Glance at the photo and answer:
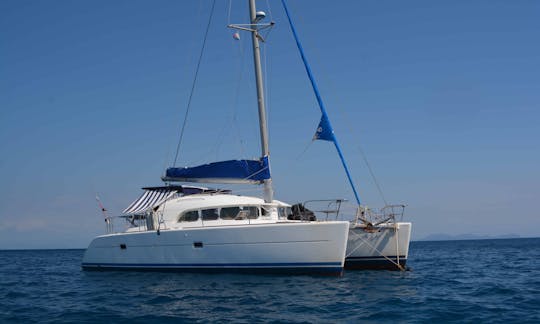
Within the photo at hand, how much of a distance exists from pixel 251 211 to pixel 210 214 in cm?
139

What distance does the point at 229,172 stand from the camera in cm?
1584

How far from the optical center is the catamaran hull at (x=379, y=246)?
49.9 feet

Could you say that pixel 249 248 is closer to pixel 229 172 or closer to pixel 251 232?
pixel 251 232

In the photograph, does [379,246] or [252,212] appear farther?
[379,246]

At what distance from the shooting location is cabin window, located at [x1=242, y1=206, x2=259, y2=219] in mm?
15016

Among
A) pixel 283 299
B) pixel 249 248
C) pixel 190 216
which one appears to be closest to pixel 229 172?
pixel 190 216

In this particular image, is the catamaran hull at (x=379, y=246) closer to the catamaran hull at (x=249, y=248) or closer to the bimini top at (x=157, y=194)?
the catamaran hull at (x=249, y=248)

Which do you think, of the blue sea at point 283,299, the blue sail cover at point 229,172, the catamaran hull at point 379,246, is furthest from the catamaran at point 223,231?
the catamaran hull at point 379,246

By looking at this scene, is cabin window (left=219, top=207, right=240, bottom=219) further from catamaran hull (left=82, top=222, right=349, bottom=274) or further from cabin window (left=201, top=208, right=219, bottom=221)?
catamaran hull (left=82, top=222, right=349, bottom=274)

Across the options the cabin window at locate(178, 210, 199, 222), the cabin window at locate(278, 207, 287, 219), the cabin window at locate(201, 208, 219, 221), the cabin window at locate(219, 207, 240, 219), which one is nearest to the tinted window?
the cabin window at locate(219, 207, 240, 219)

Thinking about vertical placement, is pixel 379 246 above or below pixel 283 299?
above

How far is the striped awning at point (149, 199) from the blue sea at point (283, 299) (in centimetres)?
303

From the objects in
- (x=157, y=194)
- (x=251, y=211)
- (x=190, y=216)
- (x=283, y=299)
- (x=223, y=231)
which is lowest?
(x=283, y=299)

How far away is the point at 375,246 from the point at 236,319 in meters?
8.36
